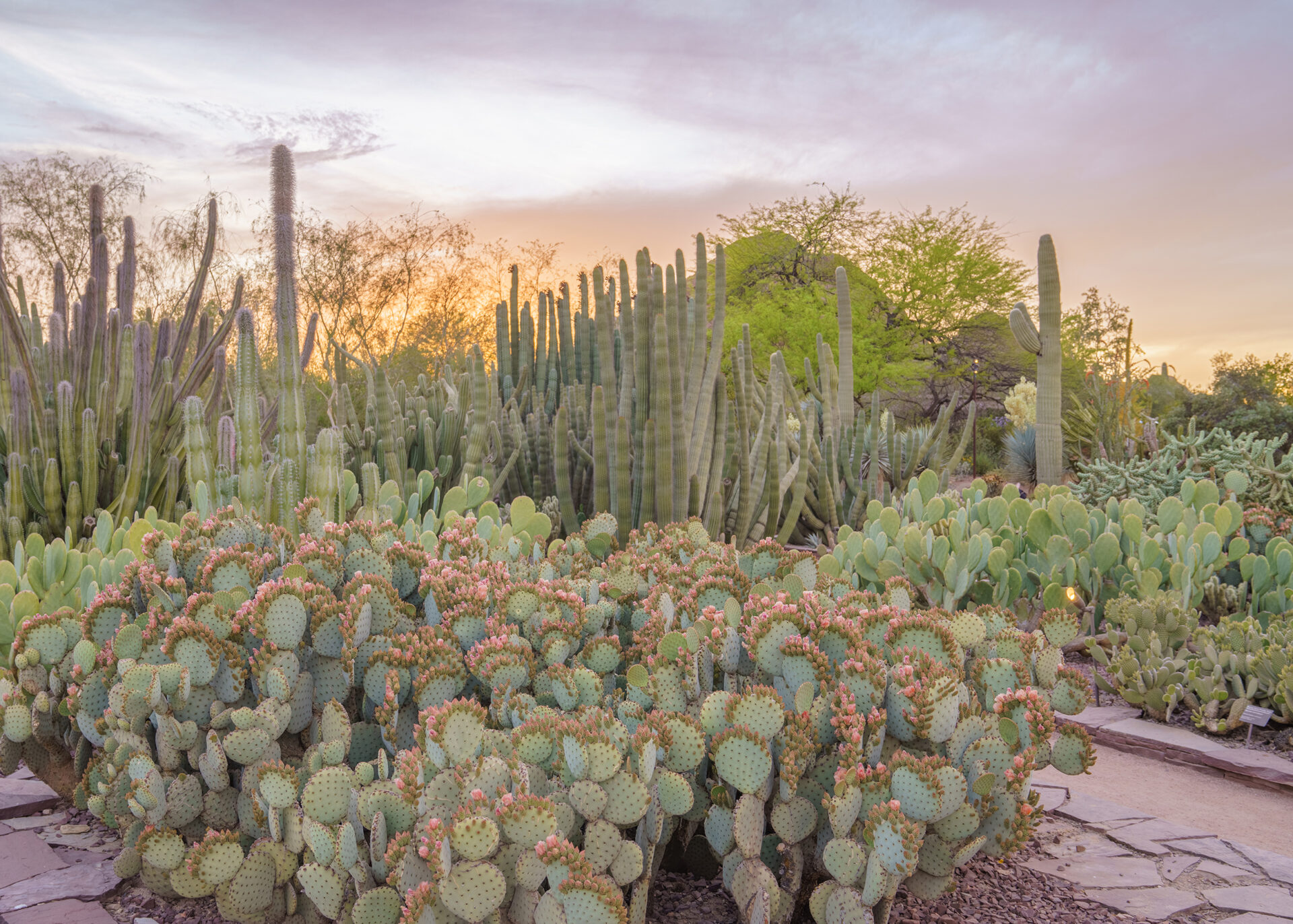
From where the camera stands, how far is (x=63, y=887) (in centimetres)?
239

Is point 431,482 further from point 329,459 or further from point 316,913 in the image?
point 316,913

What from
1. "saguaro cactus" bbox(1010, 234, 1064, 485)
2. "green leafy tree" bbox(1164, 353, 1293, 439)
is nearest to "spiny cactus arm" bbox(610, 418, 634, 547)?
"saguaro cactus" bbox(1010, 234, 1064, 485)

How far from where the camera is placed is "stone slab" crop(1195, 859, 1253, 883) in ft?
8.31

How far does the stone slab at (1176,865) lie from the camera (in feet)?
8.21

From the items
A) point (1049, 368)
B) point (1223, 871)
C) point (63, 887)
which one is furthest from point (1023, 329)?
point (63, 887)

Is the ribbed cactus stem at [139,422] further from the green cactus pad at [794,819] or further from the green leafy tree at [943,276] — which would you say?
the green leafy tree at [943,276]

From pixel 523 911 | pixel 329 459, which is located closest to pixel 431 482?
pixel 329 459

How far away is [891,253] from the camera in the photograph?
2661cm

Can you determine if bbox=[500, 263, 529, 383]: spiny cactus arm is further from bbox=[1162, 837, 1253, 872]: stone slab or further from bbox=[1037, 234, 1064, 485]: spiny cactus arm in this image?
bbox=[1162, 837, 1253, 872]: stone slab

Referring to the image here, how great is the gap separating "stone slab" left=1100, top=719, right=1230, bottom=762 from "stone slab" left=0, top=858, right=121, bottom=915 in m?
3.77

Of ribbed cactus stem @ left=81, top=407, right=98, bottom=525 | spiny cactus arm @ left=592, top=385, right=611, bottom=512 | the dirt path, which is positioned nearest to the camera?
the dirt path

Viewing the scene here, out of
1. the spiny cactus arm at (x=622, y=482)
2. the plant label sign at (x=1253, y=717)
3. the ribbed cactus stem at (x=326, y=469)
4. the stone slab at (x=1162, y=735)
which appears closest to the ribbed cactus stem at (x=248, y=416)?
the ribbed cactus stem at (x=326, y=469)

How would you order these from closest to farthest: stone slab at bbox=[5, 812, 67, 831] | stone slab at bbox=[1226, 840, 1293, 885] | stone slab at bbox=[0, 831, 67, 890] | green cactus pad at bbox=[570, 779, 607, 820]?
1. green cactus pad at bbox=[570, 779, 607, 820]
2. stone slab at bbox=[0, 831, 67, 890]
3. stone slab at bbox=[1226, 840, 1293, 885]
4. stone slab at bbox=[5, 812, 67, 831]

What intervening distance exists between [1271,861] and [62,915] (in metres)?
3.27
